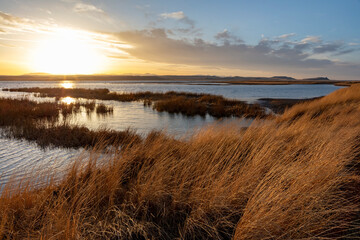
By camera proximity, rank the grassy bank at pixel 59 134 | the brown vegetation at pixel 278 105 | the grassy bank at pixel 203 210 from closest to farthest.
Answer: the grassy bank at pixel 203 210
the grassy bank at pixel 59 134
the brown vegetation at pixel 278 105

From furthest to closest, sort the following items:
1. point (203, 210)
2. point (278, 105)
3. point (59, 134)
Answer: point (278, 105), point (59, 134), point (203, 210)

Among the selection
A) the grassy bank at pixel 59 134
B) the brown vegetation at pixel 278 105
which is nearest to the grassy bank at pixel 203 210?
the grassy bank at pixel 59 134

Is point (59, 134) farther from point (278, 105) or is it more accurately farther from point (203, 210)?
point (278, 105)

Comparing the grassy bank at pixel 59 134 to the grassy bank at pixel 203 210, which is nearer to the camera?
the grassy bank at pixel 203 210

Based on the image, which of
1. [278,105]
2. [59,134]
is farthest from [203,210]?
[278,105]

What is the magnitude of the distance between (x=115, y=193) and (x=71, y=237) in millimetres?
1355

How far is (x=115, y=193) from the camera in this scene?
3793 millimetres

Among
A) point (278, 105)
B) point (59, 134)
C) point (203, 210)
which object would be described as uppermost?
point (278, 105)

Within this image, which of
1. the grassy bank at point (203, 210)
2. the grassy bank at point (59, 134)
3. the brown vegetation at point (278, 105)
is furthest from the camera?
the brown vegetation at point (278, 105)

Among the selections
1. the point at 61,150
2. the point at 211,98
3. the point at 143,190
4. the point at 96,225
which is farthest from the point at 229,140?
the point at 211,98

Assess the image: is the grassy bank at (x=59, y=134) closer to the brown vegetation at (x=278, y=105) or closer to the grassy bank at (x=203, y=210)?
the grassy bank at (x=203, y=210)

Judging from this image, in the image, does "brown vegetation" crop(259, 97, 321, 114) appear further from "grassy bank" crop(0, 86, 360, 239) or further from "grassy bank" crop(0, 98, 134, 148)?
"grassy bank" crop(0, 86, 360, 239)

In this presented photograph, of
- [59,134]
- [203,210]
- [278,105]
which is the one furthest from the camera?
[278,105]

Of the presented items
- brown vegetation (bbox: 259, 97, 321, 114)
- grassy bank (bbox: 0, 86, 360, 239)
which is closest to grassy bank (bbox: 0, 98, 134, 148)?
grassy bank (bbox: 0, 86, 360, 239)
